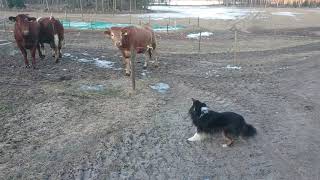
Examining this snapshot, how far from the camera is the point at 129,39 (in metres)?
13.9

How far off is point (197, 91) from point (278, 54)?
9.13 meters

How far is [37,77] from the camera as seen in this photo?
1321cm

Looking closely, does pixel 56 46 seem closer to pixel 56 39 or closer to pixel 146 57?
pixel 56 39

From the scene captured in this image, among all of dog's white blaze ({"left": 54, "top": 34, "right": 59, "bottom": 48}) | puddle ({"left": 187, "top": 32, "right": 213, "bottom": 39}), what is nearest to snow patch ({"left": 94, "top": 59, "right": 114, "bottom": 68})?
dog's white blaze ({"left": 54, "top": 34, "right": 59, "bottom": 48})

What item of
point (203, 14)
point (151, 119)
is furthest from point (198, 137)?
point (203, 14)

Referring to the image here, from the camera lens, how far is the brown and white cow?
13.7 metres

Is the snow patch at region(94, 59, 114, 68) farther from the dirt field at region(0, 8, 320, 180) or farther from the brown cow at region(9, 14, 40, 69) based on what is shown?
the brown cow at region(9, 14, 40, 69)

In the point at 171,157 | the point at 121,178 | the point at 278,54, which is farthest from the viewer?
the point at 278,54

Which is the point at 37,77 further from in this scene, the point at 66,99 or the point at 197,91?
the point at 197,91

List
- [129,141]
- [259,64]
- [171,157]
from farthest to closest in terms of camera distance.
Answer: [259,64], [129,141], [171,157]

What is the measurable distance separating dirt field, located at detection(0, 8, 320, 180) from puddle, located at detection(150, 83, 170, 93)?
18 centimetres

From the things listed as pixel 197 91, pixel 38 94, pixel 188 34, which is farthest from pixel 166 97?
pixel 188 34

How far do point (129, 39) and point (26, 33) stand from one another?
11.1 ft

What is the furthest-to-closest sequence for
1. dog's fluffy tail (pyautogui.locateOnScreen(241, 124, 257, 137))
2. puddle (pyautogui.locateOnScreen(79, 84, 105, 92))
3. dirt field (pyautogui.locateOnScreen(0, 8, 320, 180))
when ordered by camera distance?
puddle (pyautogui.locateOnScreen(79, 84, 105, 92)), dog's fluffy tail (pyautogui.locateOnScreen(241, 124, 257, 137)), dirt field (pyautogui.locateOnScreen(0, 8, 320, 180))
